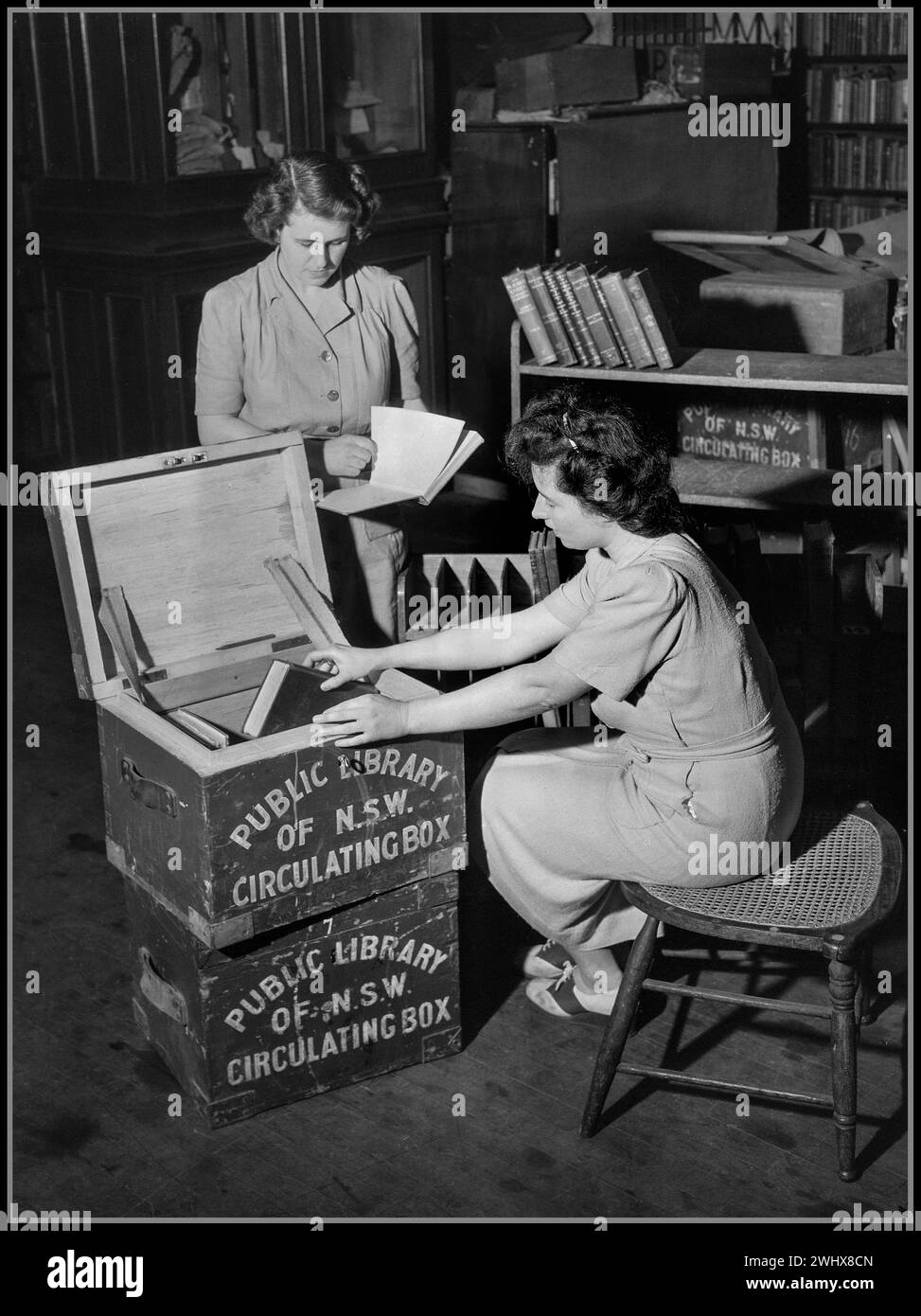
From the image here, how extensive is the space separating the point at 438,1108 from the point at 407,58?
517 cm

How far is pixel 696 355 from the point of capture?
4.31 m

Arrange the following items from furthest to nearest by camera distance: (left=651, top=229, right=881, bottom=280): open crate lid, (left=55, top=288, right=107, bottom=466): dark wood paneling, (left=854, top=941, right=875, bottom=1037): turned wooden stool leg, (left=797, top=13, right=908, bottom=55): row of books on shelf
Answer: (left=797, top=13, right=908, bottom=55): row of books on shelf
(left=55, top=288, right=107, bottom=466): dark wood paneling
(left=651, top=229, right=881, bottom=280): open crate lid
(left=854, top=941, right=875, bottom=1037): turned wooden stool leg

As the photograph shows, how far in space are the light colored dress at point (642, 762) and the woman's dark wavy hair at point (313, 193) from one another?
106 centimetres

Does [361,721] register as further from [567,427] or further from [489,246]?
[489,246]

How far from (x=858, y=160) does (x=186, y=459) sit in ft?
20.8

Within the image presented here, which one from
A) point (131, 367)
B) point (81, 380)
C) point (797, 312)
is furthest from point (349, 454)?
point (81, 380)

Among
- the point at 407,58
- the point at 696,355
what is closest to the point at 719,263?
the point at 696,355

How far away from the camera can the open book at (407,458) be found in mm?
3201

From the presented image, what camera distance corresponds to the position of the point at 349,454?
132 inches

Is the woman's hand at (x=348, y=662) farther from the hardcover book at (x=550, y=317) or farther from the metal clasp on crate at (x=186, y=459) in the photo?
the hardcover book at (x=550, y=317)

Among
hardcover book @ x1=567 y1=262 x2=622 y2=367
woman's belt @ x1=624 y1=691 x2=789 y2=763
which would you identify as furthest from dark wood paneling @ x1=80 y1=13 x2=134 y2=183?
woman's belt @ x1=624 y1=691 x2=789 y2=763

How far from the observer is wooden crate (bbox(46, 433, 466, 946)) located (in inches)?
101

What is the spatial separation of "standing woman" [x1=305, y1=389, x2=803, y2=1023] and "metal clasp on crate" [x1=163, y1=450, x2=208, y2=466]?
48 centimetres

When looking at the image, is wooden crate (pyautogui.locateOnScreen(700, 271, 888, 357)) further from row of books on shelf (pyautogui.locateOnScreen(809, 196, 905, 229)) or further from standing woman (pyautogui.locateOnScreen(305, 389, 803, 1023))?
row of books on shelf (pyautogui.locateOnScreen(809, 196, 905, 229))
